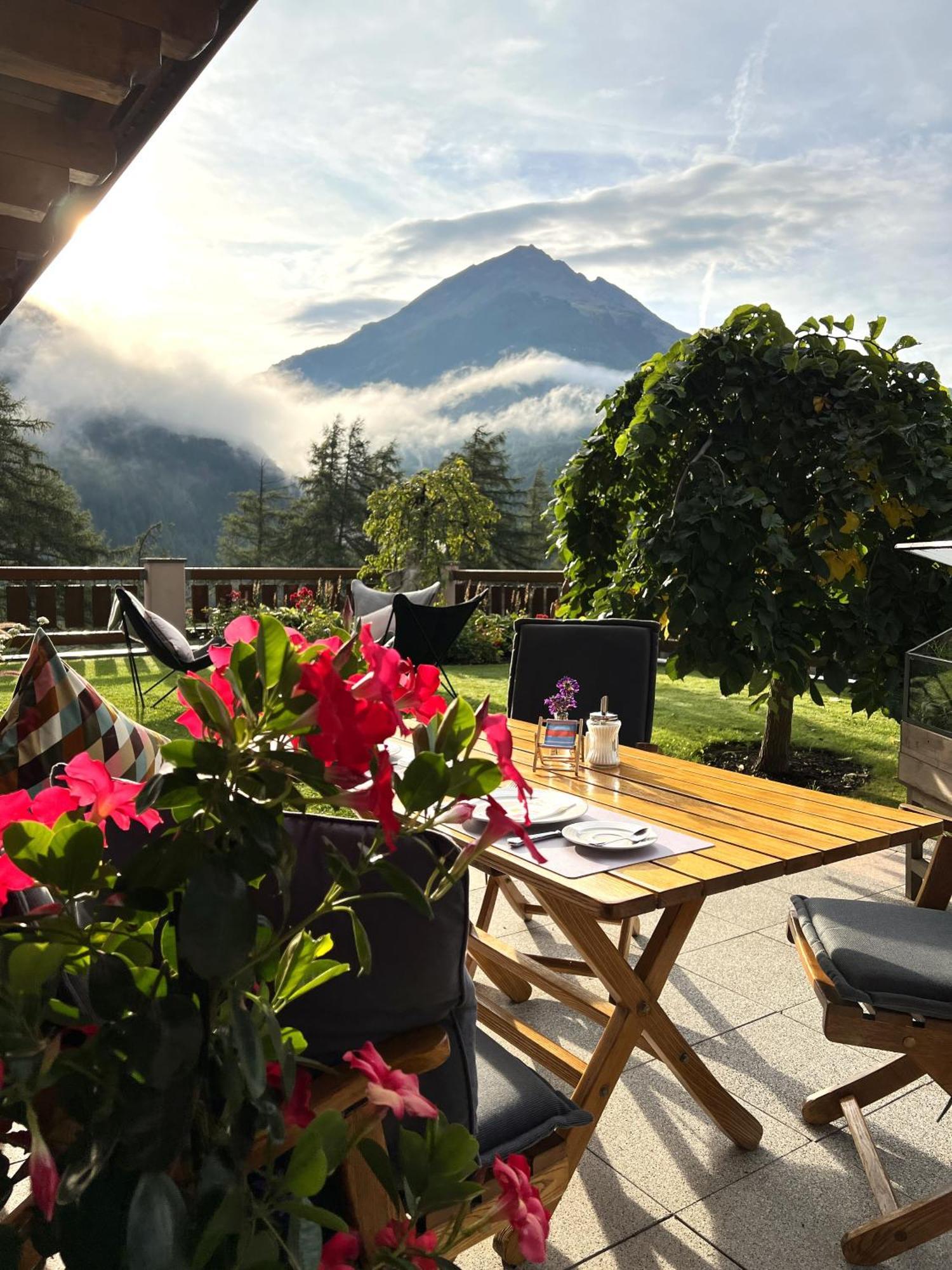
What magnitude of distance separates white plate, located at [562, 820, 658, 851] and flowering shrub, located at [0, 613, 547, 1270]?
1095 mm

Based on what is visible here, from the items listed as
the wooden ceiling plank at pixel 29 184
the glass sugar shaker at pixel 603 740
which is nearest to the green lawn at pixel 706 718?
the glass sugar shaker at pixel 603 740

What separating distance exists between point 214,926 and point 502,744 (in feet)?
0.84

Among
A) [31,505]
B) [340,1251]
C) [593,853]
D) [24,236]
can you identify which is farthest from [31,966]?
[31,505]

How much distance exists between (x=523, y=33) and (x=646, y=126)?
21.6m

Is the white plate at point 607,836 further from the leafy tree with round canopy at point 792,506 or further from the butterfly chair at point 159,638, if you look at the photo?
the butterfly chair at point 159,638

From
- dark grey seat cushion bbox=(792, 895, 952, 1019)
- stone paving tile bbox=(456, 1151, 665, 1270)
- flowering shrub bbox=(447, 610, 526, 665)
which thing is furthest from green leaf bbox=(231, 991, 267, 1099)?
flowering shrub bbox=(447, 610, 526, 665)

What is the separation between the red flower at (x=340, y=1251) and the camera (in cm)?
81

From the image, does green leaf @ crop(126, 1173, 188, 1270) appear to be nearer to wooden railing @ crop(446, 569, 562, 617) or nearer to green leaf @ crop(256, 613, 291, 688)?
green leaf @ crop(256, 613, 291, 688)

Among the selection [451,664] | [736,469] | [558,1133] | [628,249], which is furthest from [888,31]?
[628,249]

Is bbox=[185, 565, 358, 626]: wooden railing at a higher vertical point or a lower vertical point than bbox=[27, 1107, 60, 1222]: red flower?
lower

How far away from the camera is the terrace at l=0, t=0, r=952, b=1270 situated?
2.04 ft

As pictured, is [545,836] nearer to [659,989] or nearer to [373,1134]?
[659,989]

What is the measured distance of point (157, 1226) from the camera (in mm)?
579

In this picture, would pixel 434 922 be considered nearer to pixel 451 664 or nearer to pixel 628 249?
pixel 451 664
